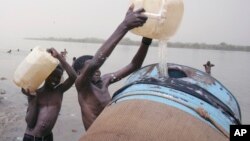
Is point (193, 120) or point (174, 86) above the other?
point (174, 86)

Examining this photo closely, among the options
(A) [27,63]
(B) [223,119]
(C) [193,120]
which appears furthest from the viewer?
(A) [27,63]

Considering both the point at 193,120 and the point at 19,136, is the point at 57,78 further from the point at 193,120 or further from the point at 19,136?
the point at 19,136

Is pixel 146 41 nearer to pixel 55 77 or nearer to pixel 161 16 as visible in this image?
pixel 161 16

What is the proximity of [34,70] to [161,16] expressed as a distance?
1.61m

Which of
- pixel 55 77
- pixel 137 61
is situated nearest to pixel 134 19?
pixel 137 61

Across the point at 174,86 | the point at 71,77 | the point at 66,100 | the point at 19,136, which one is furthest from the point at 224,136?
the point at 66,100

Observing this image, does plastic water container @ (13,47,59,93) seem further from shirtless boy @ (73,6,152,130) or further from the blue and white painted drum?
the blue and white painted drum

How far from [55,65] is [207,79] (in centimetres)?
188

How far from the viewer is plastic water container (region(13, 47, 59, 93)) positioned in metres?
3.74

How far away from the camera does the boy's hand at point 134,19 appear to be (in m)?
2.55

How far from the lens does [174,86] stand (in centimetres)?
226

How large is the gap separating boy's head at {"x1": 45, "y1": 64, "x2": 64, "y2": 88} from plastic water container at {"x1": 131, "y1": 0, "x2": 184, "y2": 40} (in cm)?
140

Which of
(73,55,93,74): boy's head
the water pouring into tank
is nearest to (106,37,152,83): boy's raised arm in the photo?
(73,55,93,74): boy's head

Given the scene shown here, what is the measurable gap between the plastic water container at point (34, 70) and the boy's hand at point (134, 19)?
1.43 meters
